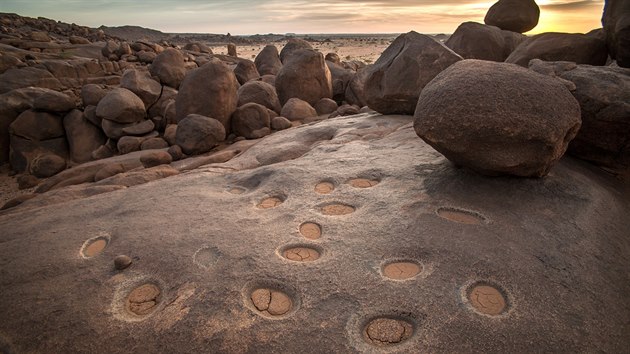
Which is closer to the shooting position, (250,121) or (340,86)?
(250,121)

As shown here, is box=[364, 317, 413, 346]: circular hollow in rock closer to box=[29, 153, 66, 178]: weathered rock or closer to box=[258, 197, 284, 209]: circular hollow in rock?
box=[258, 197, 284, 209]: circular hollow in rock

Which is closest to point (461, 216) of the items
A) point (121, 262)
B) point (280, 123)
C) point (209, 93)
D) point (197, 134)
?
point (121, 262)

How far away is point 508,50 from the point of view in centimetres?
749

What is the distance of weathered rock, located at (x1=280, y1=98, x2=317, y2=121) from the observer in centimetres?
696

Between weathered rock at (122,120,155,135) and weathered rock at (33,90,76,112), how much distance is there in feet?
4.73

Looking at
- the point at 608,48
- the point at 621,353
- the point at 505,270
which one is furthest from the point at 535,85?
the point at 608,48

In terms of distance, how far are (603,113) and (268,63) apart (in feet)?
34.7

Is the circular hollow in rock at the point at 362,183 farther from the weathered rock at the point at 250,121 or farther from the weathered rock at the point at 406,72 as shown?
the weathered rock at the point at 250,121

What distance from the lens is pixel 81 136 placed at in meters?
7.00

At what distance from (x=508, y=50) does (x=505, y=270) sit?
23.3 feet

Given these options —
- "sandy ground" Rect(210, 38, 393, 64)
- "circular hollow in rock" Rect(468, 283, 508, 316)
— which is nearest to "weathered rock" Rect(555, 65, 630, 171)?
"circular hollow in rock" Rect(468, 283, 508, 316)

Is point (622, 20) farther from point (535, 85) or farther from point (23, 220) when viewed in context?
point (23, 220)

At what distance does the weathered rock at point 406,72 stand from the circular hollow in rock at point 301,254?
10.7 feet

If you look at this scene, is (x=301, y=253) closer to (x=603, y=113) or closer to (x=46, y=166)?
(x=603, y=113)
